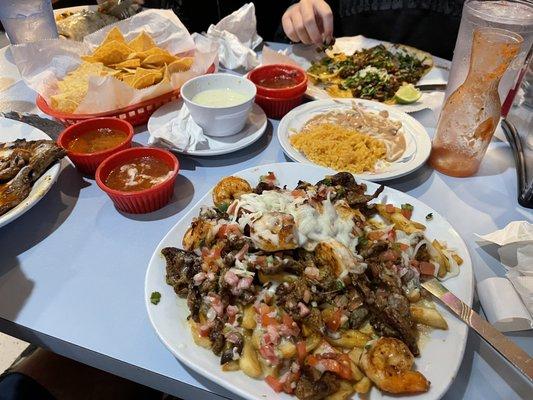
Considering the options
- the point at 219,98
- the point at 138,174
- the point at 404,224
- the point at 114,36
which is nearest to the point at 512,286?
the point at 404,224

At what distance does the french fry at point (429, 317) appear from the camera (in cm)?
115

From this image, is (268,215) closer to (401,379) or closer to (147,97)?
(401,379)

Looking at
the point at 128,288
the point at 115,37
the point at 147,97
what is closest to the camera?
the point at 128,288

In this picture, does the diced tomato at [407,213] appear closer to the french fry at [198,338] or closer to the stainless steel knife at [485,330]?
the stainless steel knife at [485,330]

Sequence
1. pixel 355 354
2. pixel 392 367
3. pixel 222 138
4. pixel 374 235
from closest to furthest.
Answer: pixel 392 367, pixel 355 354, pixel 374 235, pixel 222 138

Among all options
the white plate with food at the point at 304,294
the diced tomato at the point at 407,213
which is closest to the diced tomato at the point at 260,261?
the white plate with food at the point at 304,294

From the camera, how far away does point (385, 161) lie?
1.86 meters

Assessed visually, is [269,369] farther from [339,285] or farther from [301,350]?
[339,285]

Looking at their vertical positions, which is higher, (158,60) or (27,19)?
(27,19)

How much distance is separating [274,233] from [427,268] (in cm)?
48

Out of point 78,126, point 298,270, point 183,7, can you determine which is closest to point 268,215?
point 298,270

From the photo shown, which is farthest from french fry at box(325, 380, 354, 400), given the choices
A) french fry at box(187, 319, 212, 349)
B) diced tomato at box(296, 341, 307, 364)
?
french fry at box(187, 319, 212, 349)

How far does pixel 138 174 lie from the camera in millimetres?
1720

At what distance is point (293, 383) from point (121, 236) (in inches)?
34.8
